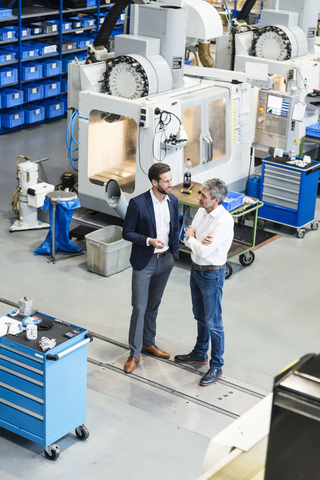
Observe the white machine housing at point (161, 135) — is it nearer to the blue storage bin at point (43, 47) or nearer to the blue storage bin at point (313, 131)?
the blue storage bin at point (313, 131)

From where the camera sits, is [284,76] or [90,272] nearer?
[90,272]

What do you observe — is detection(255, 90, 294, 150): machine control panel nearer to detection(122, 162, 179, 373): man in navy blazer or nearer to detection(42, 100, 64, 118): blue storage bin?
detection(122, 162, 179, 373): man in navy blazer

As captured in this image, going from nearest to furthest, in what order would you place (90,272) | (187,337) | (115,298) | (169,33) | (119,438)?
(119,438) → (187,337) → (115,298) → (90,272) → (169,33)

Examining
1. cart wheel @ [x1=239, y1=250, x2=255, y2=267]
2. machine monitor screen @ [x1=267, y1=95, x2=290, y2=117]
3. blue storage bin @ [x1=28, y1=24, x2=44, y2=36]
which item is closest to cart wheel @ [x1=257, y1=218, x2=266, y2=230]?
cart wheel @ [x1=239, y1=250, x2=255, y2=267]

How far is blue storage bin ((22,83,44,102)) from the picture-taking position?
39.8 ft

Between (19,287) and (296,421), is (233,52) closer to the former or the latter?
(19,287)

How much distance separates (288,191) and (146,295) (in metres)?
3.70

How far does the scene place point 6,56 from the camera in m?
11.5

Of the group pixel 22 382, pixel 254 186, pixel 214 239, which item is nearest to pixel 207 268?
pixel 214 239

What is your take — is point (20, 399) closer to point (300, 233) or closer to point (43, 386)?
point (43, 386)

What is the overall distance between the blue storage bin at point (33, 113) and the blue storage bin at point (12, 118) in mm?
164

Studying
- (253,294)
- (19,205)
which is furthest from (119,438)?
(19,205)

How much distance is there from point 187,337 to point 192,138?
2.92m

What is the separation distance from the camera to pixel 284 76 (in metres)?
9.96
